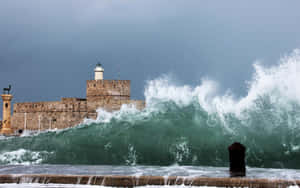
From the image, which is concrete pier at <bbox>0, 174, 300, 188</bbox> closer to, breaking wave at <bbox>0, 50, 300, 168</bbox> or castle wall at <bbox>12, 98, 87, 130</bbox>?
breaking wave at <bbox>0, 50, 300, 168</bbox>

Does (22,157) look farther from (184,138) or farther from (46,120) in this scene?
(46,120)

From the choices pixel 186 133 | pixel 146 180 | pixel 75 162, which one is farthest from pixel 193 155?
pixel 146 180

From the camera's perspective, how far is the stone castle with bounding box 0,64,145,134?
3531cm

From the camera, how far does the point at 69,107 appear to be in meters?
36.3

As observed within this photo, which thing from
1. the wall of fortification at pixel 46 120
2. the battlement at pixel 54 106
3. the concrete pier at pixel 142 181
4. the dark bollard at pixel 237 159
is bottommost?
the concrete pier at pixel 142 181

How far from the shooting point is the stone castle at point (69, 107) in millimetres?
35306

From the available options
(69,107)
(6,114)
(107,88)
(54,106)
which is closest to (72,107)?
(69,107)

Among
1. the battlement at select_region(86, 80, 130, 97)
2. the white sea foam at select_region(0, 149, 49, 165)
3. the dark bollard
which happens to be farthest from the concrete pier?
the battlement at select_region(86, 80, 130, 97)

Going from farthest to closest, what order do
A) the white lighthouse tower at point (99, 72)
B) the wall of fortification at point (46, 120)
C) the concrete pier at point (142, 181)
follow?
1. the white lighthouse tower at point (99, 72)
2. the wall of fortification at point (46, 120)
3. the concrete pier at point (142, 181)

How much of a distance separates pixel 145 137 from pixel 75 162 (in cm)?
208

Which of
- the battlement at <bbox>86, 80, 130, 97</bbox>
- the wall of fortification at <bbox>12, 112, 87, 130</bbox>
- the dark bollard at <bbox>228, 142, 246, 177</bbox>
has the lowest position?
the dark bollard at <bbox>228, 142, 246, 177</bbox>

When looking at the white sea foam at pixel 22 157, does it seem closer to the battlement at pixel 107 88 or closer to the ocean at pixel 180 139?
the ocean at pixel 180 139

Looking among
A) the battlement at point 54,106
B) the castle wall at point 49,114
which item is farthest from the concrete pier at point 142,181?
the battlement at point 54,106

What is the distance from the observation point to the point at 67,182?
691 cm
